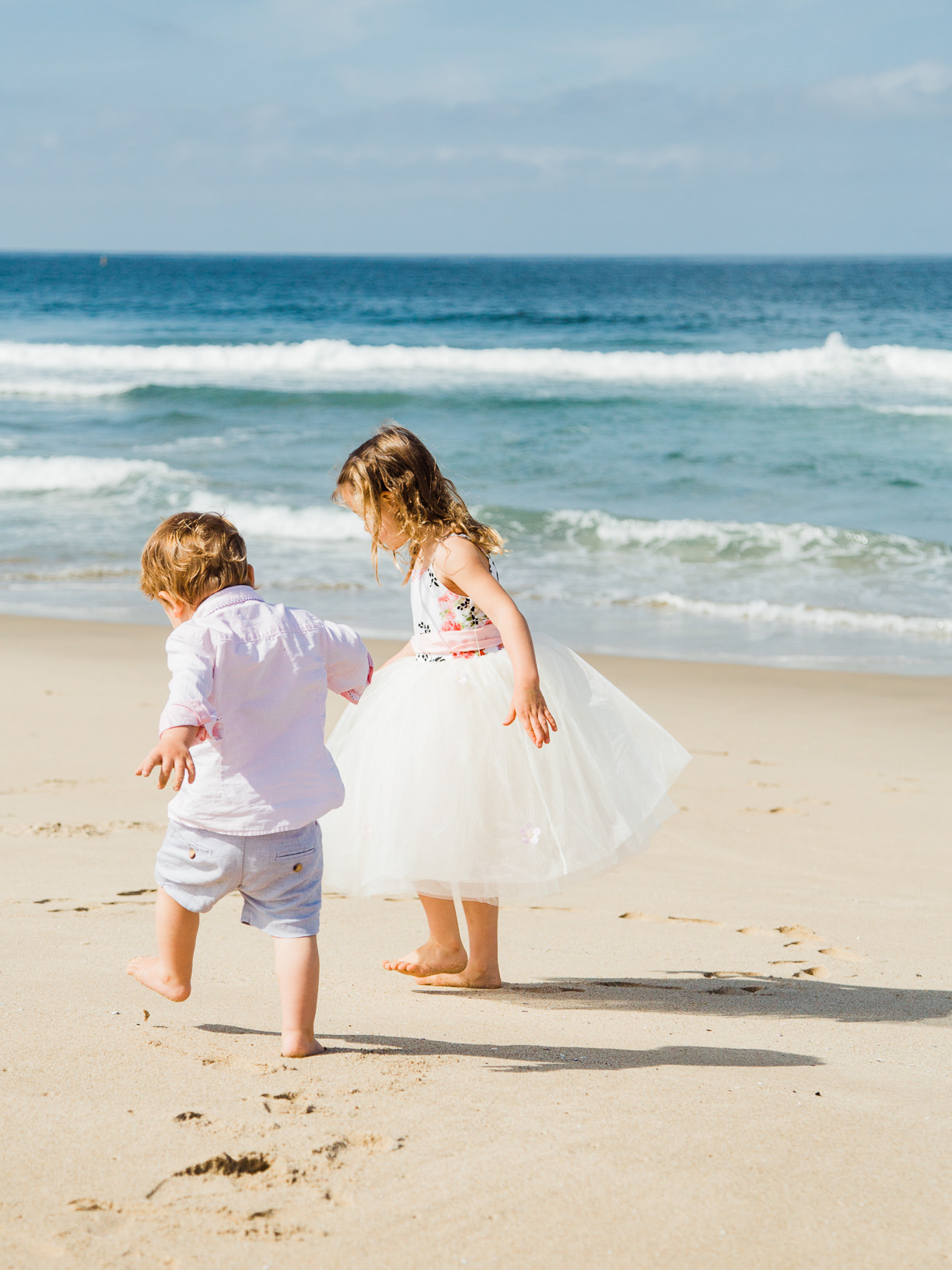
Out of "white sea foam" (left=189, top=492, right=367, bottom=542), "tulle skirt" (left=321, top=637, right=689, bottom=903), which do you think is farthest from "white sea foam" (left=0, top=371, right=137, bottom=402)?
"tulle skirt" (left=321, top=637, right=689, bottom=903)

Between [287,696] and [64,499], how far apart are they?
39.4 feet

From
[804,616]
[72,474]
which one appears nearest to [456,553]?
[804,616]

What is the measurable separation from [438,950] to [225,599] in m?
1.20

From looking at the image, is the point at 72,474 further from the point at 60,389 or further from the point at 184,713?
the point at 184,713

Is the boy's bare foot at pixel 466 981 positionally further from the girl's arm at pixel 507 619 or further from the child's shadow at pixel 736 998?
the girl's arm at pixel 507 619

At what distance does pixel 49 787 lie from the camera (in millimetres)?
4949

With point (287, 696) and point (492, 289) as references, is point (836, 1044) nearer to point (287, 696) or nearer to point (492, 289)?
point (287, 696)

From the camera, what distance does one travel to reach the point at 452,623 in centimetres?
318

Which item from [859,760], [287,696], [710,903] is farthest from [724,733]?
[287,696]

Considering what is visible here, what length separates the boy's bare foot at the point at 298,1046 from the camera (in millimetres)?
2408

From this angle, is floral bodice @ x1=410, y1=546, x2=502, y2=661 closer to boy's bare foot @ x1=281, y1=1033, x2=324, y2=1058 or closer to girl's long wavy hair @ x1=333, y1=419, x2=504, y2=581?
girl's long wavy hair @ x1=333, y1=419, x2=504, y2=581

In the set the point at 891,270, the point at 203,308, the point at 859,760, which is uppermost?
the point at 891,270

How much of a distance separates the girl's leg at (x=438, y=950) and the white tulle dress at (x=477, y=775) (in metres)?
0.15

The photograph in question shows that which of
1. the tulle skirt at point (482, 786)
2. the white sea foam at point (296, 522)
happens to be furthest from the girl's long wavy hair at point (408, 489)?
the white sea foam at point (296, 522)
